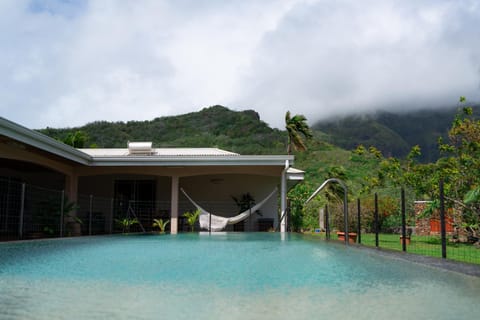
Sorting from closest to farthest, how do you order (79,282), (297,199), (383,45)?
1. (79,282)
2. (297,199)
3. (383,45)

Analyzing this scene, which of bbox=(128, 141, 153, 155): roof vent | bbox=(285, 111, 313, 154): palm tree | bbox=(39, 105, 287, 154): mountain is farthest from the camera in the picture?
bbox=(39, 105, 287, 154): mountain

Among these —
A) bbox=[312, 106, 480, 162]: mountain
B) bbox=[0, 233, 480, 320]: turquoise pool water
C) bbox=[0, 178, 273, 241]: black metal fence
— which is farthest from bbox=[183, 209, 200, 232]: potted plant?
bbox=[312, 106, 480, 162]: mountain

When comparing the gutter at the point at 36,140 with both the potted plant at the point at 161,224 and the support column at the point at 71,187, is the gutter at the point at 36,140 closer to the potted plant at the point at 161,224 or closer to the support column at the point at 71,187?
the support column at the point at 71,187

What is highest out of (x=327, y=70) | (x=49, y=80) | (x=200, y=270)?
(x=327, y=70)

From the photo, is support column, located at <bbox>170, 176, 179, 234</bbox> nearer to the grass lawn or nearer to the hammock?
the hammock

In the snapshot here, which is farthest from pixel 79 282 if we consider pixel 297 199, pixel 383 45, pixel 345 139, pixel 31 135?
pixel 345 139

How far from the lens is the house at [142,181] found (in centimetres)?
1320

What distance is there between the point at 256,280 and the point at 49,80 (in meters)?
23.8

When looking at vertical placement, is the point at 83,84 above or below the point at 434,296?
above

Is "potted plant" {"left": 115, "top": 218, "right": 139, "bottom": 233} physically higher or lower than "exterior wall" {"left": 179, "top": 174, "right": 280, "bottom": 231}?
lower

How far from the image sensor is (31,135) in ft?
32.1

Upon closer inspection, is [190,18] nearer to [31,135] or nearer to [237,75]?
[31,135]

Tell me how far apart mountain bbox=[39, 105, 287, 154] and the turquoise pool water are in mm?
28683

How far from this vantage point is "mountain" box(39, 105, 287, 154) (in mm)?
36406
